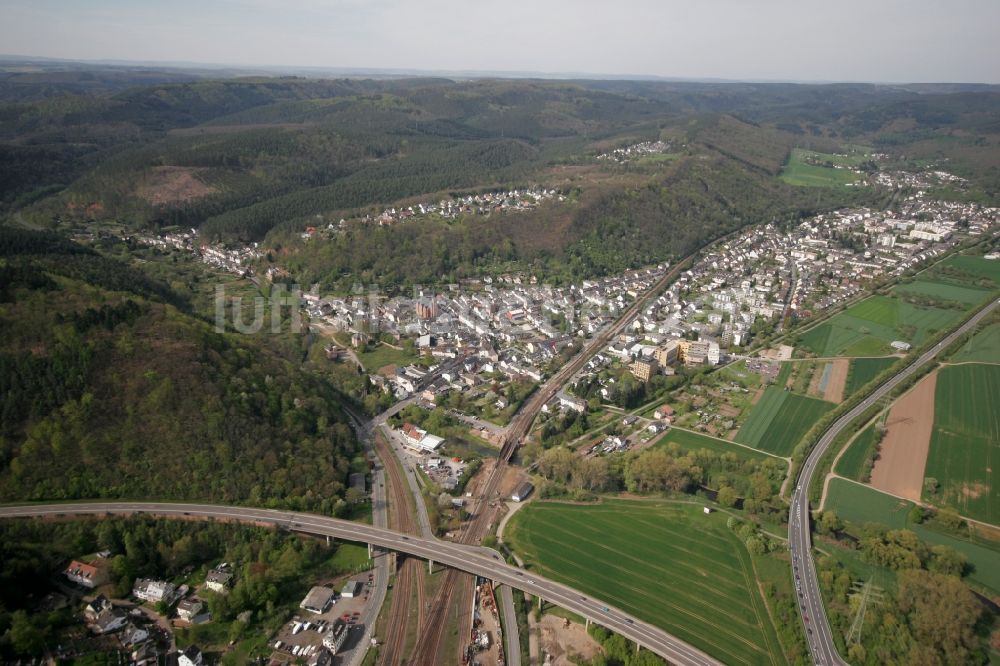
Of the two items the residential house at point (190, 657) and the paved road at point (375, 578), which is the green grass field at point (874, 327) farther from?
the residential house at point (190, 657)

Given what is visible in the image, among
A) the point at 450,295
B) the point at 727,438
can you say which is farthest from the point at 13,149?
the point at 727,438

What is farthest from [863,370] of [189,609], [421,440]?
[189,609]

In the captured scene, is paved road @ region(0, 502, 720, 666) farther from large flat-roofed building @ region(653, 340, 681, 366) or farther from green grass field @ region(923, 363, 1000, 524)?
large flat-roofed building @ region(653, 340, 681, 366)

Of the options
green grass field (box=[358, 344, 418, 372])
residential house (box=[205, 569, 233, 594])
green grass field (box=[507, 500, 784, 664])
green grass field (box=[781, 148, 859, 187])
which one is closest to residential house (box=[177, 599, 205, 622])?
residential house (box=[205, 569, 233, 594])

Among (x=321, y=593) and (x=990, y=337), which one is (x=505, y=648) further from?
(x=990, y=337)

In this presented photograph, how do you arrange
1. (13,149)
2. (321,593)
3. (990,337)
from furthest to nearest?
(13,149)
(990,337)
(321,593)

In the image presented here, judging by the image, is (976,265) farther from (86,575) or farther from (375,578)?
(86,575)
